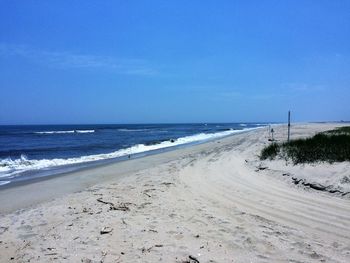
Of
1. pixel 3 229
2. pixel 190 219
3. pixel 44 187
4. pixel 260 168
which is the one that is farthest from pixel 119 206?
pixel 260 168

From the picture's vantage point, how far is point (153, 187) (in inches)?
393

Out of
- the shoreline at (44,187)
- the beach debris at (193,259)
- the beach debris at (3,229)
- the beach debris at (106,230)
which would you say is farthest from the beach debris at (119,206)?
the beach debris at (193,259)

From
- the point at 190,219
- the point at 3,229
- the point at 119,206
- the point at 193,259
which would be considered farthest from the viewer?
the point at 119,206

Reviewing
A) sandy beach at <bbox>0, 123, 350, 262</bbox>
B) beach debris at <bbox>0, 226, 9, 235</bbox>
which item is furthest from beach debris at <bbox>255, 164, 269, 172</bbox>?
beach debris at <bbox>0, 226, 9, 235</bbox>

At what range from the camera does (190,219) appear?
6.58 meters

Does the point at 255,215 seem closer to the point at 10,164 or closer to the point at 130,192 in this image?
the point at 130,192

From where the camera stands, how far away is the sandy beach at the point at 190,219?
4.94 m

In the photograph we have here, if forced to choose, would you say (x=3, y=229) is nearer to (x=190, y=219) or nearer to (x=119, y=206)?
(x=119, y=206)

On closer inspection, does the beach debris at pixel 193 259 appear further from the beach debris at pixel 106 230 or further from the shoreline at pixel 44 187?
the shoreline at pixel 44 187

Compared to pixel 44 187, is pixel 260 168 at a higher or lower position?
higher

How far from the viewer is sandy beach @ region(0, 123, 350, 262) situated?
16.2 feet

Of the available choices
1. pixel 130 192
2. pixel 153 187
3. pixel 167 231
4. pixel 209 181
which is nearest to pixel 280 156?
pixel 209 181

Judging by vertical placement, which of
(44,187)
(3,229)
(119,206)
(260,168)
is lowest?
(44,187)

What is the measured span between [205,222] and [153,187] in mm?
3826
